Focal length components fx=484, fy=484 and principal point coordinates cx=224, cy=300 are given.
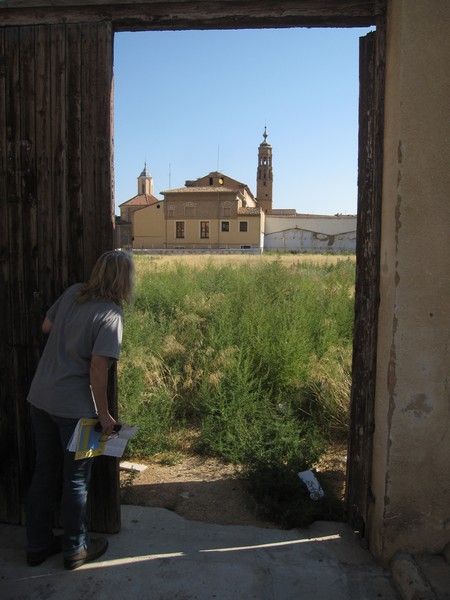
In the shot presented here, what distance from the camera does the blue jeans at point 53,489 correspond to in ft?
8.79

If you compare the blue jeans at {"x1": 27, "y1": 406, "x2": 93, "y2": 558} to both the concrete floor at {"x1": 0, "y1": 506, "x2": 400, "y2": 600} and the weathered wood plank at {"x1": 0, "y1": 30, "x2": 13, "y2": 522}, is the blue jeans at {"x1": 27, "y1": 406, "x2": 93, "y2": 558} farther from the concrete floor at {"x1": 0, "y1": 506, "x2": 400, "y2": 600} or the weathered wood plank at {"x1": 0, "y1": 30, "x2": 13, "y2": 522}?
the weathered wood plank at {"x1": 0, "y1": 30, "x2": 13, "y2": 522}

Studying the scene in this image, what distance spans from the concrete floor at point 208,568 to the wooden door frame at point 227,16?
420mm

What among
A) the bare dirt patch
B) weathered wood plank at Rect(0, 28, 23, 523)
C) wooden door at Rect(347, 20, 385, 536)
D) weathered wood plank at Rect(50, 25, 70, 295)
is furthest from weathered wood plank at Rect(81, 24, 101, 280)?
the bare dirt patch

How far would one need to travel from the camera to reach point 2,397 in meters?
3.16

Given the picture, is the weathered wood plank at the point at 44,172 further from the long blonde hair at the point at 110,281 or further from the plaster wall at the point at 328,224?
the plaster wall at the point at 328,224

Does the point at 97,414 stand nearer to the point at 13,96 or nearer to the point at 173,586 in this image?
the point at 173,586

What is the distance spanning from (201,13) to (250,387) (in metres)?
3.65

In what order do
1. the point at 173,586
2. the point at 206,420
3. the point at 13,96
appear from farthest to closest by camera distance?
1. the point at 206,420
2. the point at 13,96
3. the point at 173,586

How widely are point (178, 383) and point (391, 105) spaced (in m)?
3.99

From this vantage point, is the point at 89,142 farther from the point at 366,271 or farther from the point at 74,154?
the point at 366,271

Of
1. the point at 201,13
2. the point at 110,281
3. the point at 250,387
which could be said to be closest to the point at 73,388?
the point at 110,281

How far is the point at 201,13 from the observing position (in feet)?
9.59

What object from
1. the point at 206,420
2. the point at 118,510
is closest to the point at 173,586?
the point at 118,510

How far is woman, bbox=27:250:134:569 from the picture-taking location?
8.36 ft
